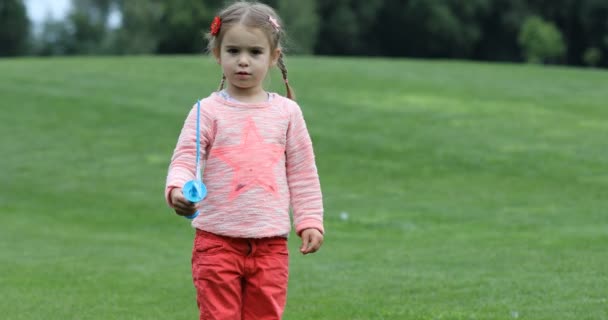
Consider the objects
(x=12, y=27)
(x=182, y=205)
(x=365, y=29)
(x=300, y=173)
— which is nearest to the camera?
(x=182, y=205)

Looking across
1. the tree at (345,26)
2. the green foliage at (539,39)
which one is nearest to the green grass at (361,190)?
the green foliage at (539,39)

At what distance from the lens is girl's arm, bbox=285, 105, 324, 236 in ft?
17.3

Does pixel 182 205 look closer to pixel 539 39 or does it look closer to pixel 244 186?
pixel 244 186

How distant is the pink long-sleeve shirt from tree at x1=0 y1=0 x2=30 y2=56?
72722mm

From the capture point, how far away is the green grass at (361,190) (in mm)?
8969

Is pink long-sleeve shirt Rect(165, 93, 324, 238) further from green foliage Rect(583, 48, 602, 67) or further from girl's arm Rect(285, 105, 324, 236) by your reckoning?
green foliage Rect(583, 48, 602, 67)

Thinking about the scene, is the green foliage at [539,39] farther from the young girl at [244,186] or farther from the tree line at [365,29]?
the young girl at [244,186]

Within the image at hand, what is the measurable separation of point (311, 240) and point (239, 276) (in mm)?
396

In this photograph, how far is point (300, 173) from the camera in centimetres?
533

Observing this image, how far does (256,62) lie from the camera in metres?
5.18

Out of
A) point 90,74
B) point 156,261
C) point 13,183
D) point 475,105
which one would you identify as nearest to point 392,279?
point 156,261

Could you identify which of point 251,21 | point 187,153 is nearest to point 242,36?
point 251,21

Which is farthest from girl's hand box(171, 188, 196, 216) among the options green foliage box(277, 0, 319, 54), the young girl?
green foliage box(277, 0, 319, 54)

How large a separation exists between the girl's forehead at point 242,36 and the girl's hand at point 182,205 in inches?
33.4
